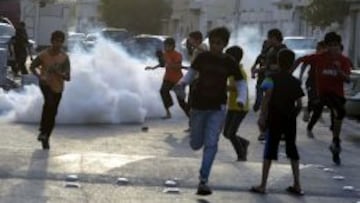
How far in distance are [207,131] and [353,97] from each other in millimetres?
7954

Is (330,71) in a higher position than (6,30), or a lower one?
higher

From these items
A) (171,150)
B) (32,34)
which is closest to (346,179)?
(171,150)

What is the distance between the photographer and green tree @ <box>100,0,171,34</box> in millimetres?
80125

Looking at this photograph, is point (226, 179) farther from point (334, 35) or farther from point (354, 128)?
point (354, 128)

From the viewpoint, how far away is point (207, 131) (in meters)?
10.1

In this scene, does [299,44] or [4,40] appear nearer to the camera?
[4,40]

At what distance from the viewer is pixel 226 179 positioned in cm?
1095

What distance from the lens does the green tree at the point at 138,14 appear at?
263 ft

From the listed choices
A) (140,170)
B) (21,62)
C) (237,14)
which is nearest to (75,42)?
(21,62)

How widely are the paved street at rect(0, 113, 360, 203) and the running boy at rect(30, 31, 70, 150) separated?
1.18 ft

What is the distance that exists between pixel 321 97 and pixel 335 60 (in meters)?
0.56

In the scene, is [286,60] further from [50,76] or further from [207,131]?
[50,76]

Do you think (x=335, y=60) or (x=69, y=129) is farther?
(x=69, y=129)

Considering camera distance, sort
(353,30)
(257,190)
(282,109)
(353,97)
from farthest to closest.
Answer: (353,30) → (353,97) → (282,109) → (257,190)
